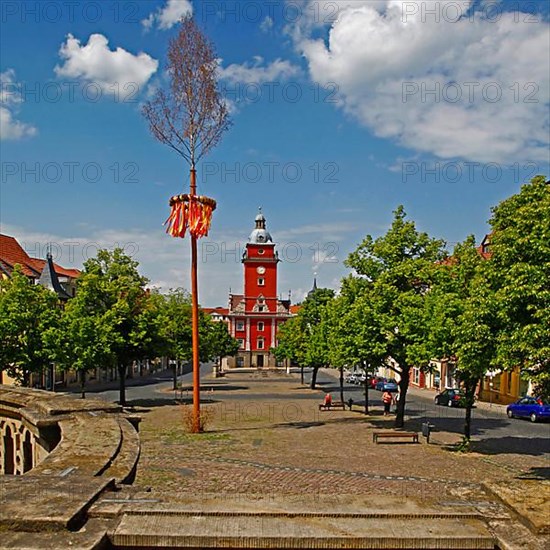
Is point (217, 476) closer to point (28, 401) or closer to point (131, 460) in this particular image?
point (28, 401)

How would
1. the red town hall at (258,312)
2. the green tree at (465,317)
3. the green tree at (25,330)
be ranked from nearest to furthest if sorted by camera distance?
the green tree at (465,317)
the green tree at (25,330)
the red town hall at (258,312)

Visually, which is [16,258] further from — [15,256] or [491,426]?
[491,426]

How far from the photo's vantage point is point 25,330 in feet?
109

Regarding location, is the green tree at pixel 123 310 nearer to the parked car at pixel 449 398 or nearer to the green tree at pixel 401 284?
the green tree at pixel 401 284

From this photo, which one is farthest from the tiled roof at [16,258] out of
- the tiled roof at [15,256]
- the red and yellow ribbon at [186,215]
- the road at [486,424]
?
the red and yellow ribbon at [186,215]

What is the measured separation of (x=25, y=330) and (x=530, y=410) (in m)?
29.6

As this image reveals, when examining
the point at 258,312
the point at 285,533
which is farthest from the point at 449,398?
the point at 258,312

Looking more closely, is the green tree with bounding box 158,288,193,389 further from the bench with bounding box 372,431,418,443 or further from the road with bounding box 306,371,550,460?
the bench with bounding box 372,431,418,443

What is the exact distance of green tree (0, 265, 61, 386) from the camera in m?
32.2

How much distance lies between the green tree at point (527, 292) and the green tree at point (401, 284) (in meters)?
7.73

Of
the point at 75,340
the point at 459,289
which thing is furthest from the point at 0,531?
the point at 75,340

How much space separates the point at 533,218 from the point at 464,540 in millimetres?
13280

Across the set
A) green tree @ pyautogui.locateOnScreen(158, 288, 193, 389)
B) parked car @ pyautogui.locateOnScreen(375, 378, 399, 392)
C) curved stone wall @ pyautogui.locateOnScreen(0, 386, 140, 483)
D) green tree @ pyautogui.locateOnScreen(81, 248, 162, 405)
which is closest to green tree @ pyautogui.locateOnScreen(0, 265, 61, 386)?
green tree @ pyautogui.locateOnScreen(81, 248, 162, 405)

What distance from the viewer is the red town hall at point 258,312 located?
10206cm
